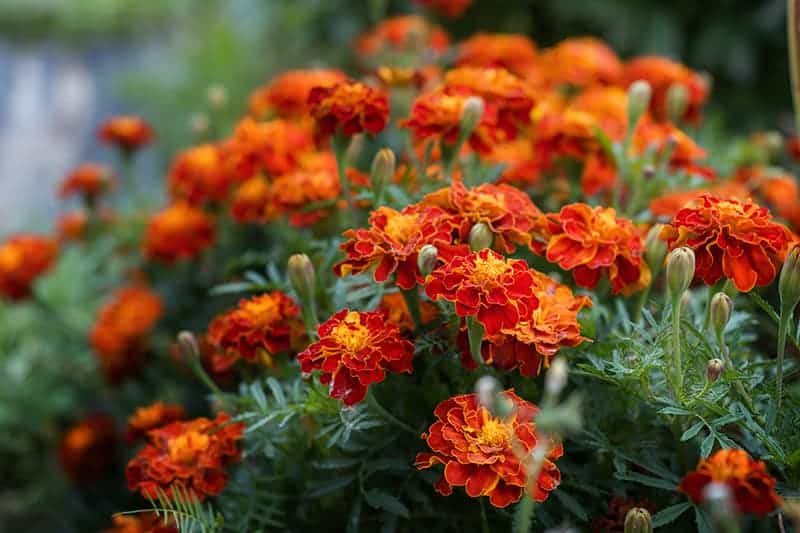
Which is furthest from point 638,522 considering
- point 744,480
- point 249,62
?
point 249,62

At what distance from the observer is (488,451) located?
30.5 inches

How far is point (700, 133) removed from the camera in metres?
1.79

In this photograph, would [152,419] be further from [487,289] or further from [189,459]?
[487,289]

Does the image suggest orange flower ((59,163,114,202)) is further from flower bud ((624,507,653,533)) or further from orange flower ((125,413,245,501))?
flower bud ((624,507,653,533))

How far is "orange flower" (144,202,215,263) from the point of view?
4.97ft

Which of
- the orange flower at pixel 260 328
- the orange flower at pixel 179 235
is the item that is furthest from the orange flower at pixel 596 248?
the orange flower at pixel 179 235

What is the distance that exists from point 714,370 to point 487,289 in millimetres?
220

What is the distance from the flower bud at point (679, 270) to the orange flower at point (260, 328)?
0.42 meters

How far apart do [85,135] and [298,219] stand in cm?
365

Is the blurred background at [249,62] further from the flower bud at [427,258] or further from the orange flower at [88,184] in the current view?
the flower bud at [427,258]

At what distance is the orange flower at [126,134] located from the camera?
1746mm

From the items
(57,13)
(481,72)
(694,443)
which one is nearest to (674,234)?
(694,443)

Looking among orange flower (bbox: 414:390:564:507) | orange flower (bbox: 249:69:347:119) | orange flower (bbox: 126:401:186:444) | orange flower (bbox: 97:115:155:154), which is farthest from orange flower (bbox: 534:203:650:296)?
orange flower (bbox: 97:115:155:154)

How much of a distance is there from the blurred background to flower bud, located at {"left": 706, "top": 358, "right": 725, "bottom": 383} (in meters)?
1.03
